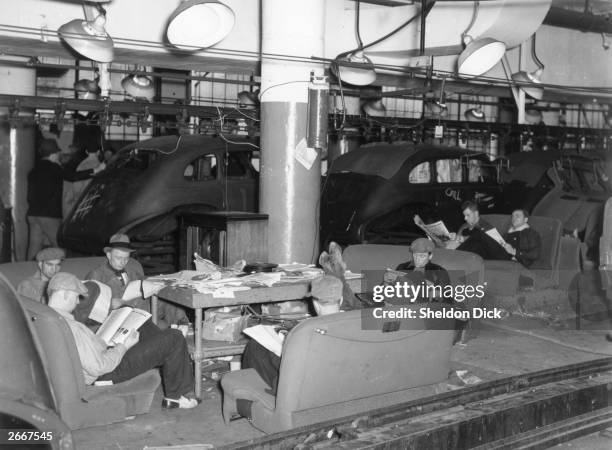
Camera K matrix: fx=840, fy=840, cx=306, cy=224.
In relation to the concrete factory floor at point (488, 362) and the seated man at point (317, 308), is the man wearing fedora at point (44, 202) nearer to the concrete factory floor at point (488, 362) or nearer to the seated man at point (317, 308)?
the concrete factory floor at point (488, 362)

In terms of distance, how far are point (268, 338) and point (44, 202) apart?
7.66 metres

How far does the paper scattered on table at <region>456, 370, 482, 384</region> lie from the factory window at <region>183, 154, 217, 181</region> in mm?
5982

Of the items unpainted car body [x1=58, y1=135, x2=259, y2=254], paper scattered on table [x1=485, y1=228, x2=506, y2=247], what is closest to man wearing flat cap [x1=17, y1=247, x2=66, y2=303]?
unpainted car body [x1=58, y1=135, x2=259, y2=254]

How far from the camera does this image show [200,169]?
12.3 metres

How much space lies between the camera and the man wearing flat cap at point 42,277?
7.16 metres

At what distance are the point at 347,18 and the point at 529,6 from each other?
2365 millimetres

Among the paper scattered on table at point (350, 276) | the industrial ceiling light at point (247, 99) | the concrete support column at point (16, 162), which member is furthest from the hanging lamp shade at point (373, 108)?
the paper scattered on table at point (350, 276)

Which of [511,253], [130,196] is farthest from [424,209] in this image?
[130,196]

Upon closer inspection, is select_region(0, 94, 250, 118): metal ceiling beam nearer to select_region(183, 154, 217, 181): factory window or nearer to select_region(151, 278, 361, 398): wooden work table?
select_region(183, 154, 217, 181): factory window

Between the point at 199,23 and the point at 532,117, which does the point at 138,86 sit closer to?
the point at 199,23

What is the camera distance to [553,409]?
5.71 meters

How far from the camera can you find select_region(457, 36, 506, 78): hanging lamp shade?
28.8 feet

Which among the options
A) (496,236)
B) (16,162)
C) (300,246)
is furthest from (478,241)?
(16,162)

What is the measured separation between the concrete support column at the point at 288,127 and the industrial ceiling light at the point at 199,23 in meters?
1.09
